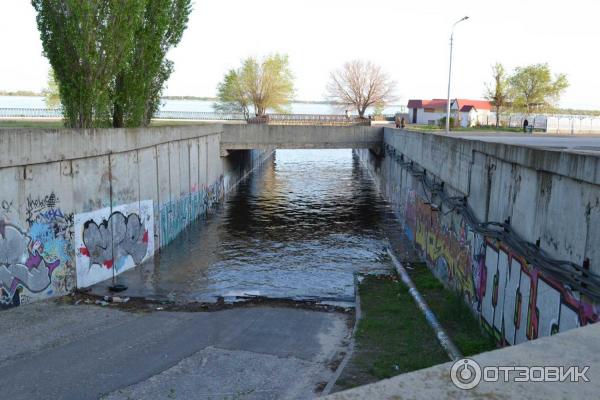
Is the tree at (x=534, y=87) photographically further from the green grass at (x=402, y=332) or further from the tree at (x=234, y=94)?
the green grass at (x=402, y=332)

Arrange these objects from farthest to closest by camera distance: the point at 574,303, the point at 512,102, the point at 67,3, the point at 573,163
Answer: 1. the point at 512,102
2. the point at 67,3
3. the point at 573,163
4. the point at 574,303

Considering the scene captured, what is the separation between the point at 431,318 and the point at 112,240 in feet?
40.2

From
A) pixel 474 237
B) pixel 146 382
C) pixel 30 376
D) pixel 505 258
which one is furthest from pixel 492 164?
pixel 30 376

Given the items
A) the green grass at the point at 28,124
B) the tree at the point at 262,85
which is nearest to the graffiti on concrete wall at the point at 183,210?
the green grass at the point at 28,124

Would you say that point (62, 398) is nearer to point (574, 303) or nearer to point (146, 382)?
point (146, 382)

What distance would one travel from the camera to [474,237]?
15.7 m

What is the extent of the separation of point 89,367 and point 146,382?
164 centimetres

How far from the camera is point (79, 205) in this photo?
18375mm

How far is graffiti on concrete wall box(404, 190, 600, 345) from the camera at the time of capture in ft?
32.1

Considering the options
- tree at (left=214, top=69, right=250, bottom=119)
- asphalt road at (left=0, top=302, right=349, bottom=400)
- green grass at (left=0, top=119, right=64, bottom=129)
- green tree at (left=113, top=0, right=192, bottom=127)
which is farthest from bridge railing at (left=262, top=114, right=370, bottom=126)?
asphalt road at (left=0, top=302, right=349, bottom=400)

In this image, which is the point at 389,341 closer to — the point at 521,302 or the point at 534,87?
the point at 521,302

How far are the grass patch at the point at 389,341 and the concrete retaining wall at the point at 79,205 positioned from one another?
32.0 ft

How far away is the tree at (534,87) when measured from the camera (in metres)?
72.2

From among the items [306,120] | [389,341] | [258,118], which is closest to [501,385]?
[389,341]
